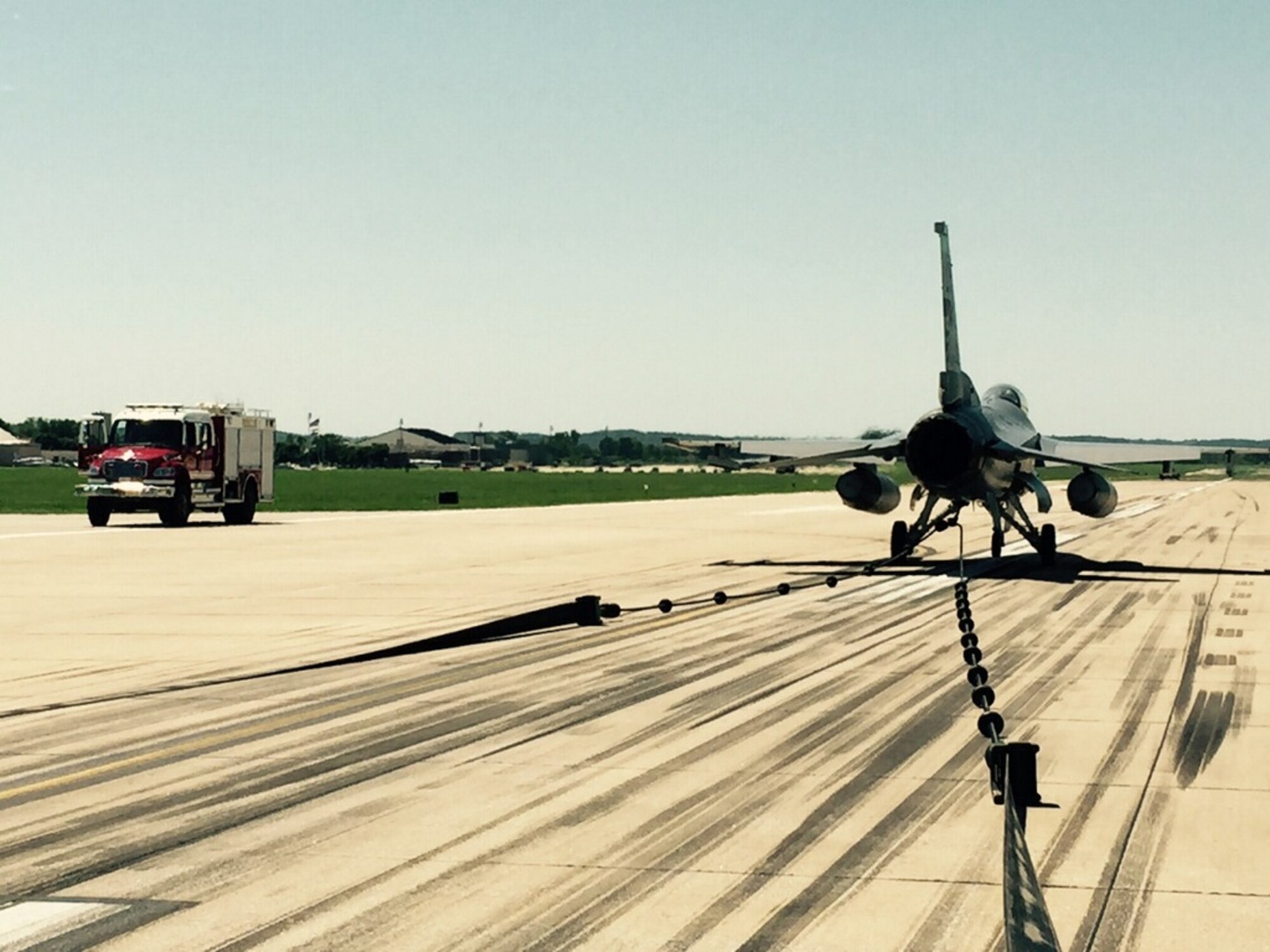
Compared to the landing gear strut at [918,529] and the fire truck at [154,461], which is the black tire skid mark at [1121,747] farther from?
the fire truck at [154,461]

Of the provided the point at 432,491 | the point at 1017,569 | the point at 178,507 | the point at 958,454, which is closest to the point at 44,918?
the point at 958,454

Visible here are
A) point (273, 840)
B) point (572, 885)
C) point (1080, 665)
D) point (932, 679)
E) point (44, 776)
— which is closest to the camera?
point (572, 885)

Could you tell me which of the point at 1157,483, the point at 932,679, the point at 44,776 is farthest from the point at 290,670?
the point at 1157,483

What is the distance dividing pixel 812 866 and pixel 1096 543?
3594cm

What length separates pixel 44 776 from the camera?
10852 millimetres

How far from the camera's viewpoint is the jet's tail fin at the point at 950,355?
2989 centimetres

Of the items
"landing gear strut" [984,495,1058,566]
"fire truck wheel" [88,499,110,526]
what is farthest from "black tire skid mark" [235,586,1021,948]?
"fire truck wheel" [88,499,110,526]

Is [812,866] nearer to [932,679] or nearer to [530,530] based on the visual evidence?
[932,679]

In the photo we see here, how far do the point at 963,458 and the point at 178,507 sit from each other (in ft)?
83.2

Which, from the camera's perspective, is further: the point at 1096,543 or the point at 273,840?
the point at 1096,543

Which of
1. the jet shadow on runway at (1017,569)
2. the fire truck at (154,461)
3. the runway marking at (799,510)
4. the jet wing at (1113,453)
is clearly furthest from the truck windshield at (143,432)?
the jet wing at (1113,453)

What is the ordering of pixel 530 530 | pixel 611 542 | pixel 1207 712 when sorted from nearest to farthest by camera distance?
pixel 1207 712, pixel 611 542, pixel 530 530

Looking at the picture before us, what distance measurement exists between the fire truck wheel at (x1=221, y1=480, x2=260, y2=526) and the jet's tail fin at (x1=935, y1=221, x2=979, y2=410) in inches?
987

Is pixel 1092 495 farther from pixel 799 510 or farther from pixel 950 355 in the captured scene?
pixel 799 510
